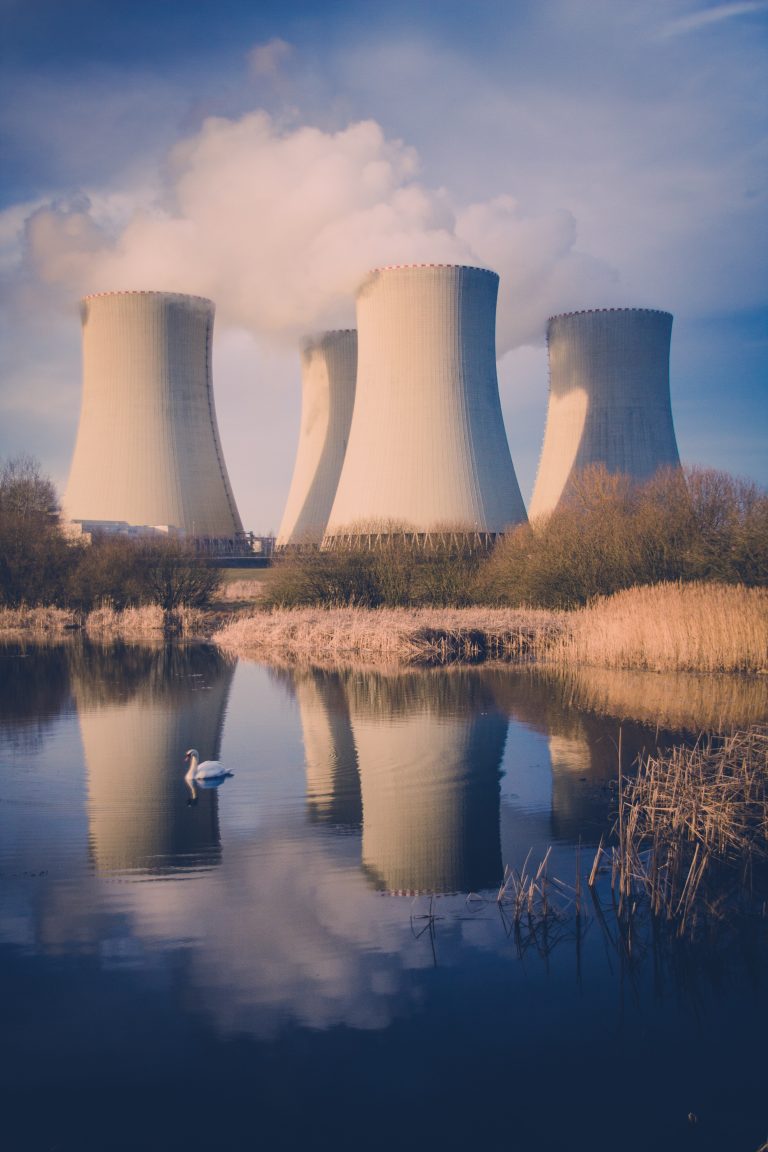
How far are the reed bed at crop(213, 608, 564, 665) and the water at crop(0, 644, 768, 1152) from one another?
5053 mm

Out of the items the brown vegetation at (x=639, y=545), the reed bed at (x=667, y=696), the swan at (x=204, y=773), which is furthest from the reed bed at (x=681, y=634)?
the swan at (x=204, y=773)

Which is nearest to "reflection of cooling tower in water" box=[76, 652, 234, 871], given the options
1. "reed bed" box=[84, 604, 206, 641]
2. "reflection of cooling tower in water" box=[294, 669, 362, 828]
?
"reflection of cooling tower in water" box=[294, 669, 362, 828]

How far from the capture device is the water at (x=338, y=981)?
2553mm

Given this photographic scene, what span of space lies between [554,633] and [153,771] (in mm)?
6317

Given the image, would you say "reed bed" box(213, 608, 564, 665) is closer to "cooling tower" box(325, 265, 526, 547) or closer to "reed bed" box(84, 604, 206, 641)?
"reed bed" box(84, 604, 206, 641)

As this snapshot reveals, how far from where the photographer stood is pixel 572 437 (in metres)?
18.7

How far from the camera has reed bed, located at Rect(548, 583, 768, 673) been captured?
9328mm

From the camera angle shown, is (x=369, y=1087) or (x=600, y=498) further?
(x=600, y=498)

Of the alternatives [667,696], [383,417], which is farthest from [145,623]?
[667,696]

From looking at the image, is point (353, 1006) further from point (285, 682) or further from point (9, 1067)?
point (285, 682)

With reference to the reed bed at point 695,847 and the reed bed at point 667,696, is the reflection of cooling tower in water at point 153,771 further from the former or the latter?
the reed bed at point 667,696

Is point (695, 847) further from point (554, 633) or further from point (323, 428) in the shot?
point (323, 428)

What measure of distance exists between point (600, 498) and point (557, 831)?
9.62m

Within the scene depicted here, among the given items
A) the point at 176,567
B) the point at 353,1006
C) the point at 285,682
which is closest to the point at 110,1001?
the point at 353,1006
